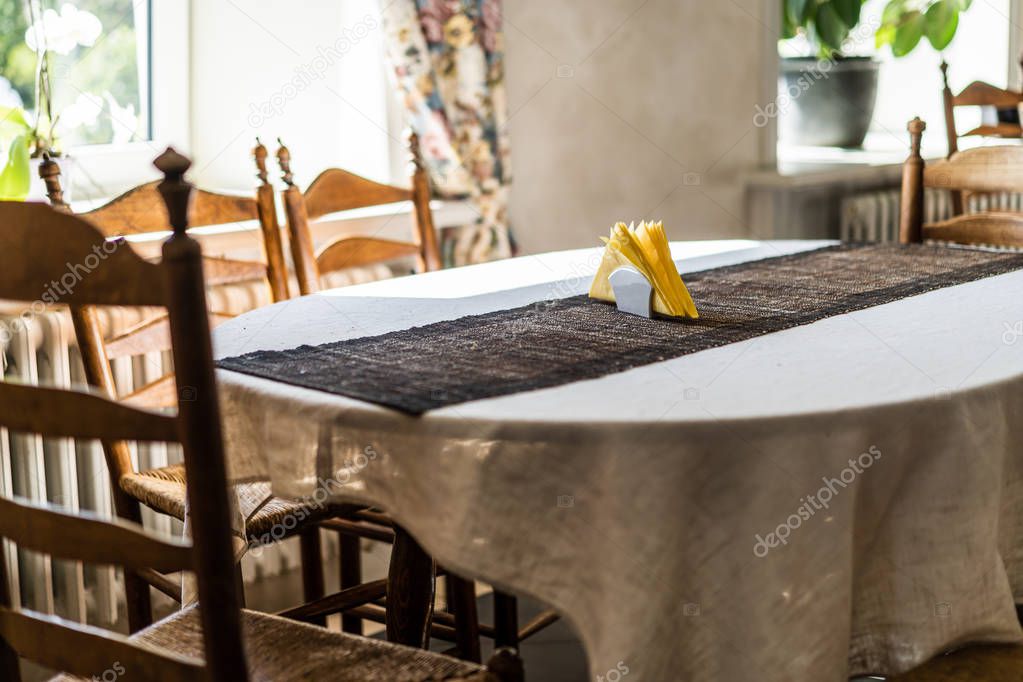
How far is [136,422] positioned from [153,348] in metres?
1.12

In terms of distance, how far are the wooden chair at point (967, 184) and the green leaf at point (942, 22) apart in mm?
1683

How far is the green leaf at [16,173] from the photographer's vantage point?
214 cm

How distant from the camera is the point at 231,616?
1.06 metres

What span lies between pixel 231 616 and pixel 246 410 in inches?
15.2

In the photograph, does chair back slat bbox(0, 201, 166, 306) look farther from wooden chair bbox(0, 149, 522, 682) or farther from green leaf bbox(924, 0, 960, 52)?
green leaf bbox(924, 0, 960, 52)

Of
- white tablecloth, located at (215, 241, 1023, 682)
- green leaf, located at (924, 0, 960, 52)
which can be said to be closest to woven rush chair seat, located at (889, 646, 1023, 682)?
white tablecloth, located at (215, 241, 1023, 682)

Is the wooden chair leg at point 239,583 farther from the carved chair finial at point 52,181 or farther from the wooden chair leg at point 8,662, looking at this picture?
the carved chair finial at point 52,181

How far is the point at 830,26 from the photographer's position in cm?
393

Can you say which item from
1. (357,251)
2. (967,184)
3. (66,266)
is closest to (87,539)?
(66,266)

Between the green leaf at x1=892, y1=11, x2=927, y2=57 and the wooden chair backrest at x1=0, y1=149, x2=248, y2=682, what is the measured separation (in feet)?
12.2

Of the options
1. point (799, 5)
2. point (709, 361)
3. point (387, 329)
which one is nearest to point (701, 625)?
point (709, 361)

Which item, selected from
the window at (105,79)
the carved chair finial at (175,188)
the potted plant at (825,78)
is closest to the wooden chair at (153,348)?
the window at (105,79)

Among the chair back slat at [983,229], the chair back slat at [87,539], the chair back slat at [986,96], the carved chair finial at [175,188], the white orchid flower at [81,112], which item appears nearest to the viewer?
the carved chair finial at [175,188]

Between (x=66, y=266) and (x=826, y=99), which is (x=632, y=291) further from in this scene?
(x=826, y=99)
